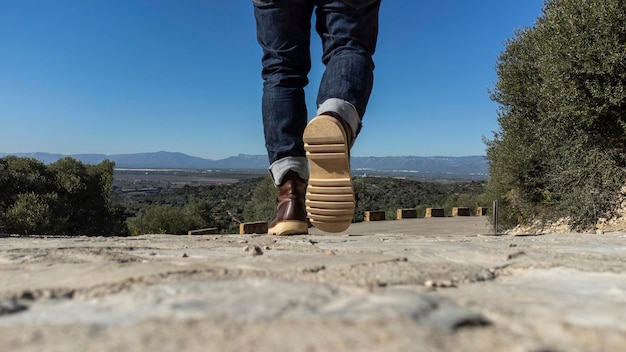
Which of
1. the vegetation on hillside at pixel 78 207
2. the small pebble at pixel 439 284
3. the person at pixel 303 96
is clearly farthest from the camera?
the vegetation on hillside at pixel 78 207

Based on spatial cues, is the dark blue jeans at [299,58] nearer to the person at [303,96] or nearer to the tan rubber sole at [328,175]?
the person at [303,96]

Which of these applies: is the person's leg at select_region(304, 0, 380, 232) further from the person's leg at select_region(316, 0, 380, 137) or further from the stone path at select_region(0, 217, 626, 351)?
the stone path at select_region(0, 217, 626, 351)

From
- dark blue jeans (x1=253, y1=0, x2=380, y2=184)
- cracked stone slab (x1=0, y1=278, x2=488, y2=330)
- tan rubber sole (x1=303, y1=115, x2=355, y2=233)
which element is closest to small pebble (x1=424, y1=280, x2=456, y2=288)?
cracked stone slab (x1=0, y1=278, x2=488, y2=330)

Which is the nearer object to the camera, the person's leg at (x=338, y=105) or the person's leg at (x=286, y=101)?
the person's leg at (x=338, y=105)

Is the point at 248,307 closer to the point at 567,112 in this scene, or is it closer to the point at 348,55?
the point at 348,55

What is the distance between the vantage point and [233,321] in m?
0.71

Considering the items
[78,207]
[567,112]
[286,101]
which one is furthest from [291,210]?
[78,207]

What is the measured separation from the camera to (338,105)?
2043 millimetres

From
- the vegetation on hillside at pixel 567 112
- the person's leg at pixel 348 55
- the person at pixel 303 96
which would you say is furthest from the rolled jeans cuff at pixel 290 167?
the vegetation on hillside at pixel 567 112

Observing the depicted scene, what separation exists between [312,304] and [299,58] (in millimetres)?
1823

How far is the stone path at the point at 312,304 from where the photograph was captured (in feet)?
2.11

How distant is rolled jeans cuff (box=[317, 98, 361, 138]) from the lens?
2020mm

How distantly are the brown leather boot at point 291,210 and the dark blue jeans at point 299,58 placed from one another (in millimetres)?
55

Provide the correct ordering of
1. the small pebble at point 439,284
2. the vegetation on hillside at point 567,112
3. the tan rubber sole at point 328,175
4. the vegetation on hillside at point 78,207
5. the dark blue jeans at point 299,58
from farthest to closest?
the vegetation on hillside at point 78,207
the vegetation on hillside at point 567,112
the dark blue jeans at point 299,58
the tan rubber sole at point 328,175
the small pebble at point 439,284
